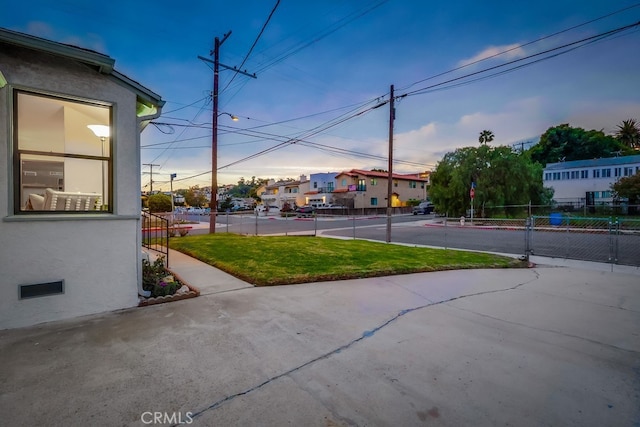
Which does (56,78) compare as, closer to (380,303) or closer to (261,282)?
(261,282)

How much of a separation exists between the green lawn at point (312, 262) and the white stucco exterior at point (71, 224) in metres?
2.48

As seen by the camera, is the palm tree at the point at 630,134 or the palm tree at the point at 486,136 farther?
the palm tree at the point at 630,134

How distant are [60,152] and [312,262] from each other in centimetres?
589

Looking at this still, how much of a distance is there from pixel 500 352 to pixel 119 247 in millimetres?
5250

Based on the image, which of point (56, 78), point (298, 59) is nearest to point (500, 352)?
point (56, 78)

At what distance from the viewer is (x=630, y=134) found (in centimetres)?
6519

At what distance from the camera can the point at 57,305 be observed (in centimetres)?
389

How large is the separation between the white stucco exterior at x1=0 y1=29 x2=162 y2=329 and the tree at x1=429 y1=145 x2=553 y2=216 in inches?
1059

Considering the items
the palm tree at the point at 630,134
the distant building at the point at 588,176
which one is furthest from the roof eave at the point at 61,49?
the palm tree at the point at 630,134

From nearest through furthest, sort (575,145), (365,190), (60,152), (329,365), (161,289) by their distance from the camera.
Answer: (329,365) → (161,289) → (60,152) → (365,190) → (575,145)

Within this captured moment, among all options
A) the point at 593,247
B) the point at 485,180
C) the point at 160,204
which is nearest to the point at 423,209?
the point at 485,180

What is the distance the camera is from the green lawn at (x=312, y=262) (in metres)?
6.45

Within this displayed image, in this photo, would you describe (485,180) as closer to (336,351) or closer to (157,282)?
(336,351)

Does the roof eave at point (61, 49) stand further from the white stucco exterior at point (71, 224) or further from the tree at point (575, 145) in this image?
the tree at point (575, 145)
